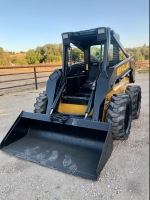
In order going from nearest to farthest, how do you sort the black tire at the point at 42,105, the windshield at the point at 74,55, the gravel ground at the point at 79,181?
the gravel ground at the point at 79,181 → the black tire at the point at 42,105 → the windshield at the point at 74,55

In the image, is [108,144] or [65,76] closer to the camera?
[108,144]

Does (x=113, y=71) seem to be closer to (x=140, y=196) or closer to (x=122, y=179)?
(x=122, y=179)

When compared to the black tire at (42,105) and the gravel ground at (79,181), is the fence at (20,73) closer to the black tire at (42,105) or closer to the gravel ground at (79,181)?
the black tire at (42,105)

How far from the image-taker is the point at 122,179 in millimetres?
2787

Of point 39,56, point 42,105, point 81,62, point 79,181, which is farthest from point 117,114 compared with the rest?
point 39,56

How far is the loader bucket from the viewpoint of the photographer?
289 centimetres

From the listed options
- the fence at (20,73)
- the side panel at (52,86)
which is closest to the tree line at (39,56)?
the fence at (20,73)

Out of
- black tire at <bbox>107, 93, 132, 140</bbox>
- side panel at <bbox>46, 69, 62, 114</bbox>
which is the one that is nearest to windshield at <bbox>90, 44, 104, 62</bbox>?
side panel at <bbox>46, 69, 62, 114</bbox>

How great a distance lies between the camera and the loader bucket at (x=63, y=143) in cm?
289

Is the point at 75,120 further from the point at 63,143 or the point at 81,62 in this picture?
the point at 81,62

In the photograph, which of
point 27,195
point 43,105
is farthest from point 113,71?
point 27,195

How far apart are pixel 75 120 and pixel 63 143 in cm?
50

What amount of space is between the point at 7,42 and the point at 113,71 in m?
2.40

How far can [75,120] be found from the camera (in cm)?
329
